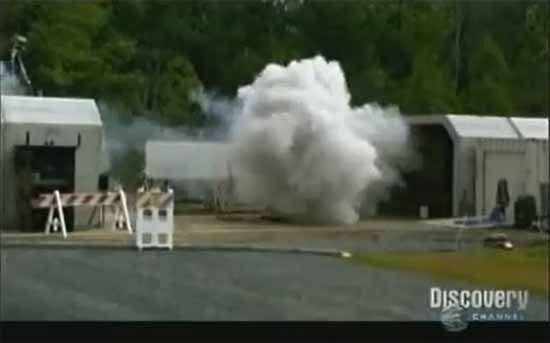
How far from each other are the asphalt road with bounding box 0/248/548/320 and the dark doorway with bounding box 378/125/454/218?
1.03 ft

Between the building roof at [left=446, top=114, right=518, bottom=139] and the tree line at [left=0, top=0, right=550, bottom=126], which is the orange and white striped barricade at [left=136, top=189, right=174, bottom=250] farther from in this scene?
the building roof at [left=446, top=114, right=518, bottom=139]

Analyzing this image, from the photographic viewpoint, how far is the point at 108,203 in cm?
525

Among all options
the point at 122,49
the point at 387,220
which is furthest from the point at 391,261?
the point at 122,49

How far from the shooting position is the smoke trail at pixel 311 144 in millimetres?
5352

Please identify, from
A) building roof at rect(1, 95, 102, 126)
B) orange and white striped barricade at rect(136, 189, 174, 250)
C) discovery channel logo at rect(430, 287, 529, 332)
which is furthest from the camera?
discovery channel logo at rect(430, 287, 529, 332)

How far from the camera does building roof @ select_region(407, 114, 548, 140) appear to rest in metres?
5.57

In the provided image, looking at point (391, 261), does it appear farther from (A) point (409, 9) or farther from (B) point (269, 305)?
(A) point (409, 9)

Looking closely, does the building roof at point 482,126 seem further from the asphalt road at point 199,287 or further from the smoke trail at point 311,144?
the asphalt road at point 199,287

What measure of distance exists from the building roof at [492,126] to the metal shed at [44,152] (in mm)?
1517

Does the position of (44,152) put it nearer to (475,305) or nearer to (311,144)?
(311,144)

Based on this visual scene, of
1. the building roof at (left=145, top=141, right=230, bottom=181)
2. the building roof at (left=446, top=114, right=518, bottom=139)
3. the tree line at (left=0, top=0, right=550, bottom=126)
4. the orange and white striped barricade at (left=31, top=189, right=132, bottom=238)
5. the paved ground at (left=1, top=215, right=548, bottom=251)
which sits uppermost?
the tree line at (left=0, top=0, right=550, bottom=126)

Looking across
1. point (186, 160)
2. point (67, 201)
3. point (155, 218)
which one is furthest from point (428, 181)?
point (67, 201)

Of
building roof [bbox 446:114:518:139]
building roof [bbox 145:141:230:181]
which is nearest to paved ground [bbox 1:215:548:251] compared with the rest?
building roof [bbox 145:141:230:181]
